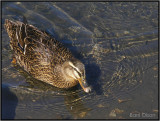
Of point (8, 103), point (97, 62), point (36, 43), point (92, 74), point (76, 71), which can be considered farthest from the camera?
point (97, 62)

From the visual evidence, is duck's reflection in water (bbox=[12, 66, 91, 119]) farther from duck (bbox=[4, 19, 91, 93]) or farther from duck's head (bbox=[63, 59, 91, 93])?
duck's head (bbox=[63, 59, 91, 93])

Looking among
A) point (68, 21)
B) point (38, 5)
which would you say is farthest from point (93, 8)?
point (38, 5)

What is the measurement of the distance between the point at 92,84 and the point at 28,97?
167cm

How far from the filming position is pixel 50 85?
6844mm

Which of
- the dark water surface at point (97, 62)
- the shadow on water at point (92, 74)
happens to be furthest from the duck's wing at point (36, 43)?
the shadow on water at point (92, 74)

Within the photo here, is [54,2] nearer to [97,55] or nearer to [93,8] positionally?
[93,8]

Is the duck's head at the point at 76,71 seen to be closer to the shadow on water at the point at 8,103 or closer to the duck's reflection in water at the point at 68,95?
the duck's reflection in water at the point at 68,95

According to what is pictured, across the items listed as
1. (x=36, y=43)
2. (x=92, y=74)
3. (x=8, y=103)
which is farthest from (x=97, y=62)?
(x=8, y=103)

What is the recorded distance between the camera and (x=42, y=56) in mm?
6496

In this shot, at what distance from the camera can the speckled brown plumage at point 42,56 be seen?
256 inches

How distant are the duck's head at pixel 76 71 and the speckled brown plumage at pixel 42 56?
7.6 inches

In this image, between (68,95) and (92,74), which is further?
(92,74)

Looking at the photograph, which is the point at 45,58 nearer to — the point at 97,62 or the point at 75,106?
the point at 75,106

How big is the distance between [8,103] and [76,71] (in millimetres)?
1824
